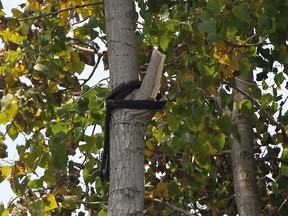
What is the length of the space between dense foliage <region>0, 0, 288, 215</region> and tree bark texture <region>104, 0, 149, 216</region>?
0.38 metres

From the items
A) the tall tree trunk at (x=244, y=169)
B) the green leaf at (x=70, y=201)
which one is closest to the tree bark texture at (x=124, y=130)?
the green leaf at (x=70, y=201)

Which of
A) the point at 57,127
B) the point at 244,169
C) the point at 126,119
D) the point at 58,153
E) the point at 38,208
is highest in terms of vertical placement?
the point at 57,127

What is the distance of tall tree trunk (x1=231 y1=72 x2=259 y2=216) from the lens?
17.0ft

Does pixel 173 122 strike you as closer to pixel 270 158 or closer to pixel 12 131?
pixel 12 131

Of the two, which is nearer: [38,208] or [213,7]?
[213,7]

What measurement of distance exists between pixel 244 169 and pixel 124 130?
102 inches

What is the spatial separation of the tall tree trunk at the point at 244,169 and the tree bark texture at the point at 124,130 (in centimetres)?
210

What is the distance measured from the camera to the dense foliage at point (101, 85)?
3.90 metres

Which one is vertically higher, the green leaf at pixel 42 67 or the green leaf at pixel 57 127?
the green leaf at pixel 42 67

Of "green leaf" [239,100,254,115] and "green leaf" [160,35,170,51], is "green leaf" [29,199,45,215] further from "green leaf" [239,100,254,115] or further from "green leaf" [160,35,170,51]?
"green leaf" [239,100,254,115]

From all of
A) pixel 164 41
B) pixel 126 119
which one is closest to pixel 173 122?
pixel 164 41

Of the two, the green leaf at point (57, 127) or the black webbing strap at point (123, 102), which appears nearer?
the black webbing strap at point (123, 102)

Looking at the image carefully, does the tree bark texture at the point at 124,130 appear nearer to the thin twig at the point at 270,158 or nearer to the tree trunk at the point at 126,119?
the tree trunk at the point at 126,119

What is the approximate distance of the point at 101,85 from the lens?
4.33 meters
